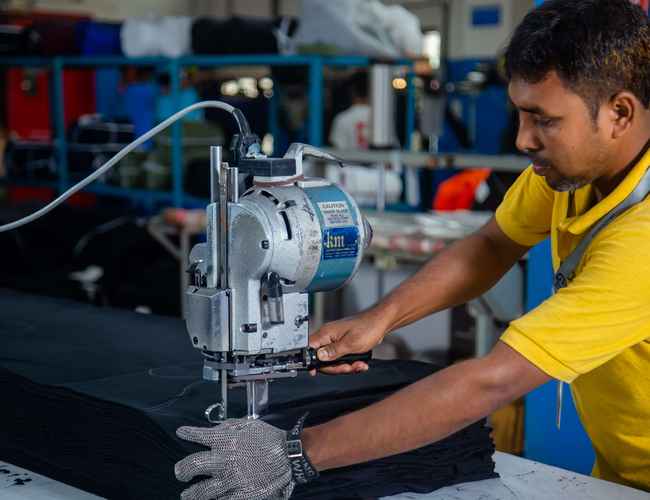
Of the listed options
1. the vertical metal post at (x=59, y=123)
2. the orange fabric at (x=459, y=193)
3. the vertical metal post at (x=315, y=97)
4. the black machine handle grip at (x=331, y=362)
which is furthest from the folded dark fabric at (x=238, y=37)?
the black machine handle grip at (x=331, y=362)

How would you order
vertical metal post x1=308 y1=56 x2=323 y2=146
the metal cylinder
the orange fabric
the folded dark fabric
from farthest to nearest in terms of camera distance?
1. the folded dark fabric
2. the orange fabric
3. vertical metal post x1=308 y1=56 x2=323 y2=146
4. the metal cylinder

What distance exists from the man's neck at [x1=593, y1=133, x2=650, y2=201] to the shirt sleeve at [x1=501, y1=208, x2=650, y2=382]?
0.51ft

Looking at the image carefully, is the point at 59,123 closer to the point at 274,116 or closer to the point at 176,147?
the point at 176,147

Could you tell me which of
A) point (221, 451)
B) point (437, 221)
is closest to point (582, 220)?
point (221, 451)

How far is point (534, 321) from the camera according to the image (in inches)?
51.1

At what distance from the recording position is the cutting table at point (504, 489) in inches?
60.3

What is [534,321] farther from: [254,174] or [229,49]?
[229,49]

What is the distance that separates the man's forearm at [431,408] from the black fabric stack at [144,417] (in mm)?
141

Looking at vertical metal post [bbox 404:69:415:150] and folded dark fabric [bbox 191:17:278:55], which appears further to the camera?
vertical metal post [bbox 404:69:415:150]

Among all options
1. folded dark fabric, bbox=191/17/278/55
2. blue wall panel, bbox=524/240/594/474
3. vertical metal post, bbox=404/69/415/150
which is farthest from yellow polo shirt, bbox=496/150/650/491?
vertical metal post, bbox=404/69/415/150

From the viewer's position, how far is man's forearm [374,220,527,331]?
70.4 inches

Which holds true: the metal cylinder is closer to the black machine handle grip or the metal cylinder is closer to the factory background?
Result: the factory background

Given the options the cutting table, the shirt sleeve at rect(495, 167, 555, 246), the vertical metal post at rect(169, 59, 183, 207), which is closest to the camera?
the cutting table

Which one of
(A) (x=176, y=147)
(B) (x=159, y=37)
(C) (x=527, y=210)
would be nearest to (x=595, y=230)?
(C) (x=527, y=210)
